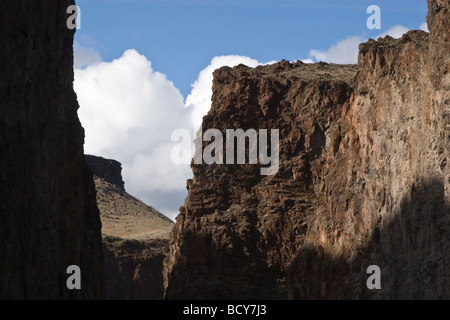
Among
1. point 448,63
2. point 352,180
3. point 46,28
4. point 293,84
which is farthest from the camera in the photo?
point 293,84

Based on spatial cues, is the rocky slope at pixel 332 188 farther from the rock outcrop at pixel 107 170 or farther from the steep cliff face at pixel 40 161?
the rock outcrop at pixel 107 170

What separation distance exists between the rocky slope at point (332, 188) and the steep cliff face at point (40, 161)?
2108cm

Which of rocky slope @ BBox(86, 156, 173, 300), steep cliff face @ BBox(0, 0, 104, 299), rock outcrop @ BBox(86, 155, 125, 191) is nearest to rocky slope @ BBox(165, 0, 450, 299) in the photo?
steep cliff face @ BBox(0, 0, 104, 299)

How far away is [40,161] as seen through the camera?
2360 inches

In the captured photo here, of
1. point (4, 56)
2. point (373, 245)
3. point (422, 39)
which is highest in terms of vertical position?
point (422, 39)

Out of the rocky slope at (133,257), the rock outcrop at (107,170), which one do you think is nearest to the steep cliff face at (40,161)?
the rocky slope at (133,257)

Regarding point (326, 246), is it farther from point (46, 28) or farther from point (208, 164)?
point (46, 28)

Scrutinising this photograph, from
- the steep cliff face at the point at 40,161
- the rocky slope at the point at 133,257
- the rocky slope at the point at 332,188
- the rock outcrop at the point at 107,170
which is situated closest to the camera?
the steep cliff face at the point at 40,161

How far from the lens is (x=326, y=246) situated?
9000 cm

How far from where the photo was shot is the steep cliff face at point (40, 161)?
53688 millimetres

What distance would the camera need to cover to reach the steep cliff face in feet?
176
